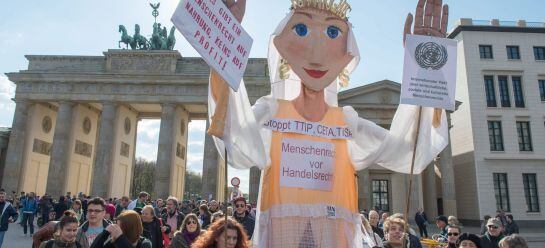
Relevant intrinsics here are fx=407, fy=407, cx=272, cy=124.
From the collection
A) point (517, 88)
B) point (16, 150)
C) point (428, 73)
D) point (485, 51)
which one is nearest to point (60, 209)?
point (428, 73)

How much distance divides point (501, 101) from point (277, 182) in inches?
1322

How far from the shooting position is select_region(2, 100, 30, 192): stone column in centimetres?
3120

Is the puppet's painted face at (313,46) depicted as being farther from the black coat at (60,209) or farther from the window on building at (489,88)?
the window on building at (489,88)

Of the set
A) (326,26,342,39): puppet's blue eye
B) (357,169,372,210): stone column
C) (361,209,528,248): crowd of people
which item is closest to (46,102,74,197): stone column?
(357,169,372,210): stone column

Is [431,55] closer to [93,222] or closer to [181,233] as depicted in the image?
[181,233]

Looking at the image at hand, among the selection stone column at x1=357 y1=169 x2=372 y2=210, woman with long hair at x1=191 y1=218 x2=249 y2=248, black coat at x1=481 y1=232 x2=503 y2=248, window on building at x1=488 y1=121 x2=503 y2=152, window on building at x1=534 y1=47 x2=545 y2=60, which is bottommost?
black coat at x1=481 y1=232 x2=503 y2=248

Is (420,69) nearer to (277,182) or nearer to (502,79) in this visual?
(277,182)

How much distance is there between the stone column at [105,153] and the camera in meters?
31.8

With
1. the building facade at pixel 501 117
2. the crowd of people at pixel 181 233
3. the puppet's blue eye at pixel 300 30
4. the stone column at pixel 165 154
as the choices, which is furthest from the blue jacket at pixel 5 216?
the building facade at pixel 501 117

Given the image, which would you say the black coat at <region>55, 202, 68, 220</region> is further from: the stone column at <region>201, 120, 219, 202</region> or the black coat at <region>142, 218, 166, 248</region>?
the stone column at <region>201, 120, 219, 202</region>

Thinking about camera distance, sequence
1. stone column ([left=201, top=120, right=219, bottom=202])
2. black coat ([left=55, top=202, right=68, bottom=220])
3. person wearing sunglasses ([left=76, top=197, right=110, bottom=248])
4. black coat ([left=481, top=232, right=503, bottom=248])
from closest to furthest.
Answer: person wearing sunglasses ([left=76, top=197, right=110, bottom=248])
black coat ([left=481, top=232, right=503, bottom=248])
black coat ([left=55, top=202, right=68, bottom=220])
stone column ([left=201, top=120, right=219, bottom=202])

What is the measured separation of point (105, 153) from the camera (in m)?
32.4

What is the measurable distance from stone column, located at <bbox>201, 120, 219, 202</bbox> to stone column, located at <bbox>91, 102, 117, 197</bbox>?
765 centimetres

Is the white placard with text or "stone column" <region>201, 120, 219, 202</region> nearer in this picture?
the white placard with text
